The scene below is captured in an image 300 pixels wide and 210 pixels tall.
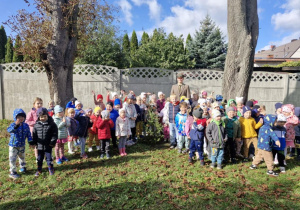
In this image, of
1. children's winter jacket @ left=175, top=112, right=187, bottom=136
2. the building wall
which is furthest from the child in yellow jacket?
the building wall

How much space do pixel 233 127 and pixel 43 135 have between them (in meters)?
4.33

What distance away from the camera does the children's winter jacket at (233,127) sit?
15.8 ft

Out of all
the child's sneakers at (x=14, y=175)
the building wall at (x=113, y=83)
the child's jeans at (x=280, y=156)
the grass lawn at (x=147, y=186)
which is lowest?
the grass lawn at (x=147, y=186)

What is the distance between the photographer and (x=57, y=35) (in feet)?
21.3

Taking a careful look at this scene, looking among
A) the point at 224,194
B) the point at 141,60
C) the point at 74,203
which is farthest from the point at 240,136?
the point at 141,60

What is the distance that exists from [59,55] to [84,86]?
109 inches

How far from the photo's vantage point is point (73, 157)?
531cm

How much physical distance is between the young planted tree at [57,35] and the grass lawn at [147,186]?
2.83m

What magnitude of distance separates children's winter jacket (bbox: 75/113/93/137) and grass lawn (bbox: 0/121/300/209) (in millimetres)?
673

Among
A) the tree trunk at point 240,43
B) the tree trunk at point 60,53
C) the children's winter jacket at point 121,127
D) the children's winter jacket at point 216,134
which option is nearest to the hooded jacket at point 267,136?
the children's winter jacket at point 216,134

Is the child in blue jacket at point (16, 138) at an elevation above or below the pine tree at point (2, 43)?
below

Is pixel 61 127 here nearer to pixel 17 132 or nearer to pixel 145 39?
pixel 17 132

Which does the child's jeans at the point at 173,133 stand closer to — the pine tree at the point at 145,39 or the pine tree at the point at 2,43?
the pine tree at the point at 145,39

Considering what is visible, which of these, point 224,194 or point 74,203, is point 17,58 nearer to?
point 74,203
